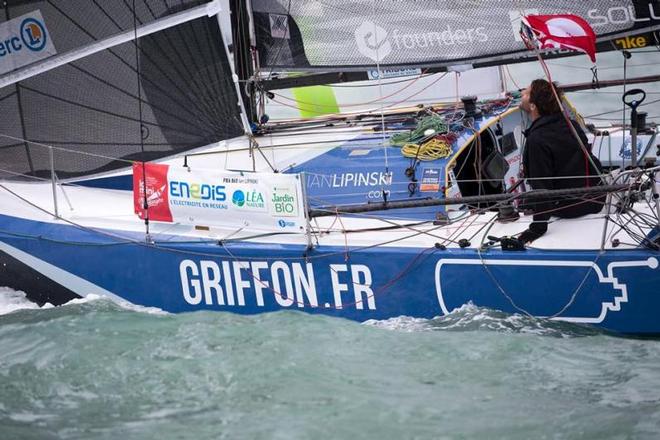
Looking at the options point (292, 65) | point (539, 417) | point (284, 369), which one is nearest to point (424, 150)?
point (292, 65)

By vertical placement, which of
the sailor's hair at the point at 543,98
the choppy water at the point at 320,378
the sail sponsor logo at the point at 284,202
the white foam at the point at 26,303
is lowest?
the choppy water at the point at 320,378

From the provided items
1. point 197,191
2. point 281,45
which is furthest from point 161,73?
point 197,191

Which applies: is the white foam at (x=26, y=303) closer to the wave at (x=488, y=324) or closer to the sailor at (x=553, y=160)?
the wave at (x=488, y=324)

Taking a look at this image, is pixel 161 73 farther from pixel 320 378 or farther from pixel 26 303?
pixel 320 378

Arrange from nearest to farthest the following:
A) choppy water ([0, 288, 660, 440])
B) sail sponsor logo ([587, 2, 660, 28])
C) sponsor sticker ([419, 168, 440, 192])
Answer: choppy water ([0, 288, 660, 440]) < sail sponsor logo ([587, 2, 660, 28]) < sponsor sticker ([419, 168, 440, 192])

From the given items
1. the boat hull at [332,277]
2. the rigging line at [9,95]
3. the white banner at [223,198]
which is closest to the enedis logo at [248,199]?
the white banner at [223,198]

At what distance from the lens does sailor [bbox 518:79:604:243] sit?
5652 mm

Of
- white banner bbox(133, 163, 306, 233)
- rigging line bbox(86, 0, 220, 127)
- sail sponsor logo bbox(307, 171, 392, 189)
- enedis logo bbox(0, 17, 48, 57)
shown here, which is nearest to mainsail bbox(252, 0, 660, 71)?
rigging line bbox(86, 0, 220, 127)

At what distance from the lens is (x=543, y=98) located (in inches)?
226

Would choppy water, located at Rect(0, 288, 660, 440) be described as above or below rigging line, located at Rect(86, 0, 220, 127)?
below

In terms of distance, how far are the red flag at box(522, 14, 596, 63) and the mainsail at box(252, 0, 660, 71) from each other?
243 mm

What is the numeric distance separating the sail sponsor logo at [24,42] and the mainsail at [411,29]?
4.34 ft

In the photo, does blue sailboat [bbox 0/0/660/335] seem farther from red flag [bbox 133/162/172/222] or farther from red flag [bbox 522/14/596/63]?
red flag [bbox 522/14/596/63]

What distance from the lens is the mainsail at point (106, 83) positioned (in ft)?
21.8
